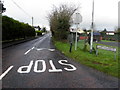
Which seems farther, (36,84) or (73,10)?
(73,10)

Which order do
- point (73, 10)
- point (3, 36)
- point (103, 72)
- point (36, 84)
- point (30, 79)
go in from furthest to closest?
1. point (73, 10)
2. point (3, 36)
3. point (103, 72)
4. point (30, 79)
5. point (36, 84)

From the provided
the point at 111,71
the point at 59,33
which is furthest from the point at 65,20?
the point at 111,71

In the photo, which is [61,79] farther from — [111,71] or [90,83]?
[111,71]

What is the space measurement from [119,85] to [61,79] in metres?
2.03

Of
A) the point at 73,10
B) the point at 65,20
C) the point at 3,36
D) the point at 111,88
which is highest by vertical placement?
the point at 73,10

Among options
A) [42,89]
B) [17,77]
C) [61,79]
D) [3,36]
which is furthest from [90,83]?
[3,36]

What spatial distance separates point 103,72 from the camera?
21.8ft

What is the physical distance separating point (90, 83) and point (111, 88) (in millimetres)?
725

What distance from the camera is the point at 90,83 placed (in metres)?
5.06

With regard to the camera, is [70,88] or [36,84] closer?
[70,88]

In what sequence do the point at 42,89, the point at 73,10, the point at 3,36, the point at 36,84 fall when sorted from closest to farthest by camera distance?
the point at 42,89 < the point at 36,84 < the point at 3,36 < the point at 73,10

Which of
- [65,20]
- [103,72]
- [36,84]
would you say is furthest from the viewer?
[65,20]

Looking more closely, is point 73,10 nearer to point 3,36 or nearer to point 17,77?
point 3,36

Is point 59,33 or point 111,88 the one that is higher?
point 59,33
